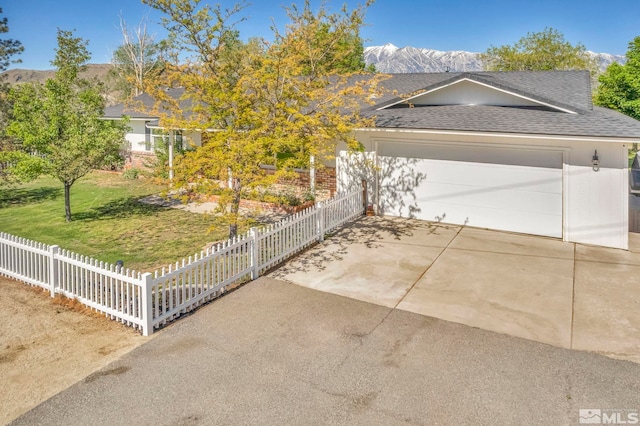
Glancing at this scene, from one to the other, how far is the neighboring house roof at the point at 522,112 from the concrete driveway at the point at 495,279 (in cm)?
287

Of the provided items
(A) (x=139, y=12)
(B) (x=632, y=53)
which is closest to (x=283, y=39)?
(B) (x=632, y=53)

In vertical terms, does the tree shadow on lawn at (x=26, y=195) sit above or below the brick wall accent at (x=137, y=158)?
below

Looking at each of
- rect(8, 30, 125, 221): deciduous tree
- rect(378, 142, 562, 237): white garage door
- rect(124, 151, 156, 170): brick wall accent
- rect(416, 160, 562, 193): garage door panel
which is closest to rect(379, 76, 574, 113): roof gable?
rect(378, 142, 562, 237): white garage door

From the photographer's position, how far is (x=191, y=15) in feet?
29.2

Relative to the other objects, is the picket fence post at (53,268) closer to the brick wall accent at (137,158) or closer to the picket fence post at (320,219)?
the picket fence post at (320,219)

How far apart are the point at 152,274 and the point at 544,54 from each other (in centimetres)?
4499

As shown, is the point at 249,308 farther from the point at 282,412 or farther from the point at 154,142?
the point at 154,142

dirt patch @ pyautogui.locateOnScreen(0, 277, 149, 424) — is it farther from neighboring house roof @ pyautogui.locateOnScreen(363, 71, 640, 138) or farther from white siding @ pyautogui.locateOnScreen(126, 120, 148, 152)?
white siding @ pyautogui.locateOnScreen(126, 120, 148, 152)

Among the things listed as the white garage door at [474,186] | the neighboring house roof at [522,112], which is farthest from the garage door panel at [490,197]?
the neighboring house roof at [522,112]

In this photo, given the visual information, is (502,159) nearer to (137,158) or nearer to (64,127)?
(64,127)

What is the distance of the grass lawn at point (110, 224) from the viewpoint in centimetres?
1072

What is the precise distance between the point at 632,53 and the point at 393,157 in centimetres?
3391

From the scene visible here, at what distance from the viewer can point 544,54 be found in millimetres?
42406

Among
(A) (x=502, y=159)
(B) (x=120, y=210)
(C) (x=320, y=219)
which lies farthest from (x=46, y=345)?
(A) (x=502, y=159)
